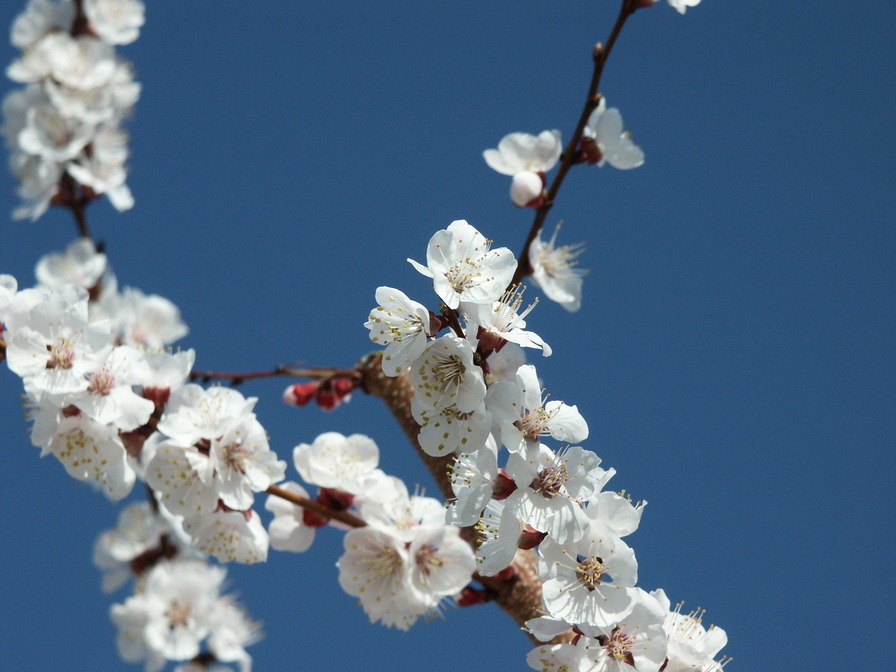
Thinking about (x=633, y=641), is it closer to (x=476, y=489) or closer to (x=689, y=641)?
(x=689, y=641)

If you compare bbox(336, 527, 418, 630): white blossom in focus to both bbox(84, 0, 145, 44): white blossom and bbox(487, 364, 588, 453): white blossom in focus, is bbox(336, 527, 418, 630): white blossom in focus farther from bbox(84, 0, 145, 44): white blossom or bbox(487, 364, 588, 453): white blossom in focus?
bbox(84, 0, 145, 44): white blossom

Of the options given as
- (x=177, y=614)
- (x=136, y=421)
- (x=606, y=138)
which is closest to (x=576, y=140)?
(x=606, y=138)

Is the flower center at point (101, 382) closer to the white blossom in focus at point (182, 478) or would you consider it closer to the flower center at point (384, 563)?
the white blossom in focus at point (182, 478)

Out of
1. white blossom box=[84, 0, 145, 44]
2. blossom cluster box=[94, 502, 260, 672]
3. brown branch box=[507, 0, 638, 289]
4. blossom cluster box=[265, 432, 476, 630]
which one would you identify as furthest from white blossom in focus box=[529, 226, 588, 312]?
white blossom box=[84, 0, 145, 44]

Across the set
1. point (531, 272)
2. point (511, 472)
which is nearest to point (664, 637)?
point (511, 472)

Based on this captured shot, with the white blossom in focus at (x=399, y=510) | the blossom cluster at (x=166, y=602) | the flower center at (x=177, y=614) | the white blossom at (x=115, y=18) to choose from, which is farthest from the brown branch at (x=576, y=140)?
the white blossom at (x=115, y=18)

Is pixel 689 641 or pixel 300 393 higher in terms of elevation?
pixel 300 393
